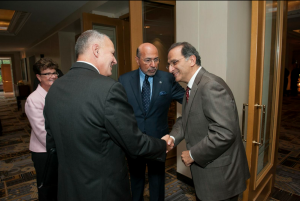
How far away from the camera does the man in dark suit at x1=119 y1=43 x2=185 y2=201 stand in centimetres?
206

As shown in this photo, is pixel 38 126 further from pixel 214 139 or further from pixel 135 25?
pixel 135 25

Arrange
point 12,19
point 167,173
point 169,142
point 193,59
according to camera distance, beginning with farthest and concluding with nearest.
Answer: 1. point 12,19
2. point 167,173
3. point 169,142
4. point 193,59

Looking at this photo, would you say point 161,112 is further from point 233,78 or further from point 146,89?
point 233,78

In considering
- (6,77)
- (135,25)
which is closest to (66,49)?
(135,25)

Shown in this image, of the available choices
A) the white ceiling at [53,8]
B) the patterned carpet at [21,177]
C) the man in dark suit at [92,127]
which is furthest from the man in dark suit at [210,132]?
the white ceiling at [53,8]

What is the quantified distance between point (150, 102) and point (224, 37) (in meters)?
0.91

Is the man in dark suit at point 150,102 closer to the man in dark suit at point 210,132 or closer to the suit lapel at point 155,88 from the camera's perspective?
the suit lapel at point 155,88

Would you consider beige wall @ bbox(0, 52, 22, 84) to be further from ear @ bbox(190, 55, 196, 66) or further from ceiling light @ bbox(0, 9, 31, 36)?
ear @ bbox(190, 55, 196, 66)

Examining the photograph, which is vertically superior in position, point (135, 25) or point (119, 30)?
point (119, 30)

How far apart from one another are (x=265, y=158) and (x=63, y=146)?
2.07 m

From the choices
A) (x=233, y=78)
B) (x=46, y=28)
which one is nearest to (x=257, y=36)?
(x=233, y=78)

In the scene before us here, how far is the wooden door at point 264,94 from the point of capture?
5.10 ft

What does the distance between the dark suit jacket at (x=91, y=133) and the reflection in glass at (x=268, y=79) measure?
1.34 meters

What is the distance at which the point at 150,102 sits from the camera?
6.81 feet
